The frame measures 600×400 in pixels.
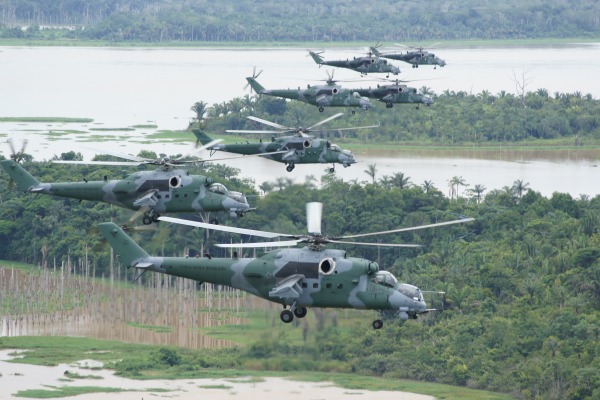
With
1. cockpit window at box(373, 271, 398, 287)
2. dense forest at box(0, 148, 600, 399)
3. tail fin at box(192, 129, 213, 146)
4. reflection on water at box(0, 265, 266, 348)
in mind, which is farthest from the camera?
reflection on water at box(0, 265, 266, 348)

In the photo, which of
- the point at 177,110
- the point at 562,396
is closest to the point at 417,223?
the point at 562,396

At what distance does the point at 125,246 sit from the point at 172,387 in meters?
25.8

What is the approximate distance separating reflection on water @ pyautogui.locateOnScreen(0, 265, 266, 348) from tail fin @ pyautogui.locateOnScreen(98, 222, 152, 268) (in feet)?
101

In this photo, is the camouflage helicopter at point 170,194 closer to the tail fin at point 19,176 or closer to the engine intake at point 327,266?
the tail fin at point 19,176

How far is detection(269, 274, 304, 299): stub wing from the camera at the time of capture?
146 ft

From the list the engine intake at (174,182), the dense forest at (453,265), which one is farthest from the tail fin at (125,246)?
the engine intake at (174,182)

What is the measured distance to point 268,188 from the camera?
64.2 metres

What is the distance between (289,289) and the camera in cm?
4447

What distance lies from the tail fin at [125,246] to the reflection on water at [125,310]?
101ft

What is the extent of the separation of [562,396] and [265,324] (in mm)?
21409

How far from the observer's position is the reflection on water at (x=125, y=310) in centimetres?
8244

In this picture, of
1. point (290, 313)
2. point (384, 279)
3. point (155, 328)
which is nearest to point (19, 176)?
point (290, 313)

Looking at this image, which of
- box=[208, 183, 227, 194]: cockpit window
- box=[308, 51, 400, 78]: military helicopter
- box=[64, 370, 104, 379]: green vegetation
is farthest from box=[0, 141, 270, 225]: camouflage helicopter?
box=[308, 51, 400, 78]: military helicopter

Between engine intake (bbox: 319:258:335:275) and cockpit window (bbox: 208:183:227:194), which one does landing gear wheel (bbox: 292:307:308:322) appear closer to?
engine intake (bbox: 319:258:335:275)
